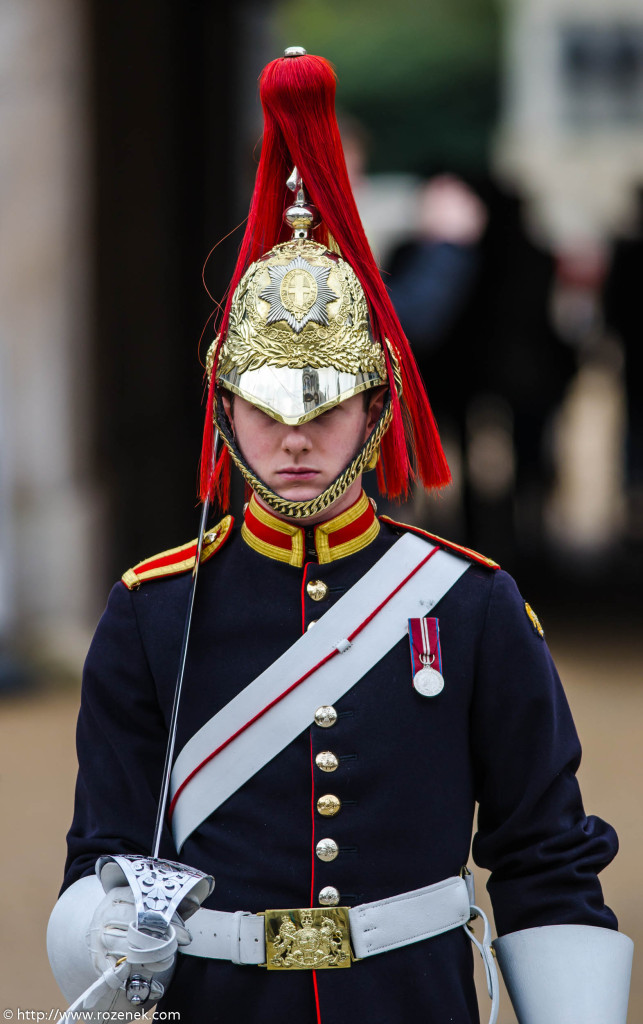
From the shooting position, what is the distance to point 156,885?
2053 mm

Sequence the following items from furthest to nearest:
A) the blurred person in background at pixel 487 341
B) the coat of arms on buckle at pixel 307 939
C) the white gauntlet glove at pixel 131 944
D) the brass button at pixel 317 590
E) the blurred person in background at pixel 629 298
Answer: the blurred person in background at pixel 629 298
the blurred person in background at pixel 487 341
the brass button at pixel 317 590
the coat of arms on buckle at pixel 307 939
the white gauntlet glove at pixel 131 944

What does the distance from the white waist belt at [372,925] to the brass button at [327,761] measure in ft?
0.64

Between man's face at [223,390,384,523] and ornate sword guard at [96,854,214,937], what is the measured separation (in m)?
0.54

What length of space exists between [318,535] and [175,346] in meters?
7.31

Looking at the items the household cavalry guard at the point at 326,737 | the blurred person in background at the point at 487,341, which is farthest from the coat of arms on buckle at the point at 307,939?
the blurred person in background at the point at 487,341

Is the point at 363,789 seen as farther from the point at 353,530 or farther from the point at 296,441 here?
the point at 296,441

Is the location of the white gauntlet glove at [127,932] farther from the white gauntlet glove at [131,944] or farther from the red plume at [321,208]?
the red plume at [321,208]

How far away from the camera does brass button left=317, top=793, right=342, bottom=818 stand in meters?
2.25

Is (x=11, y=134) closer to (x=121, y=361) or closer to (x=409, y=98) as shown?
(x=121, y=361)

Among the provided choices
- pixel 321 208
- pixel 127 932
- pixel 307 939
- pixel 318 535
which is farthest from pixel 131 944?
pixel 321 208

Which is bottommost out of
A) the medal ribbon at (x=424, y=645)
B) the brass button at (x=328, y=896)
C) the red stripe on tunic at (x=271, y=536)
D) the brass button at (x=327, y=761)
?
the brass button at (x=328, y=896)

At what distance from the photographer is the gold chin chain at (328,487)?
7.48ft

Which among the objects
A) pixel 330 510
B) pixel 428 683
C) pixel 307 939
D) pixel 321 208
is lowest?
pixel 307 939

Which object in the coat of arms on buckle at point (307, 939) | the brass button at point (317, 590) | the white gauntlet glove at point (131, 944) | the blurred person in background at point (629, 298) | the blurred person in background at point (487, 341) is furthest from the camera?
the blurred person in background at point (629, 298)
